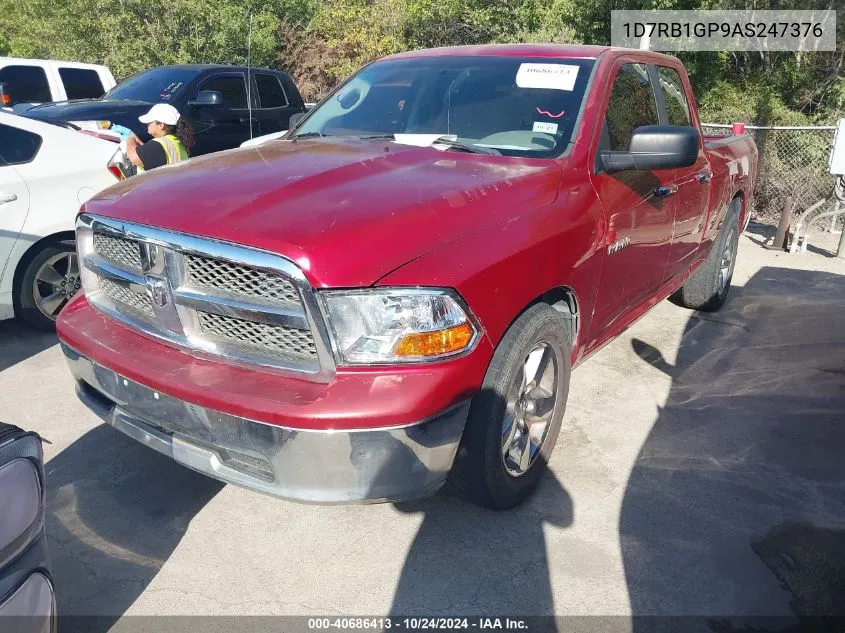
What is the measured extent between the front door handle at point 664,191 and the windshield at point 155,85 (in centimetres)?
646

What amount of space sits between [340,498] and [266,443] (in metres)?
0.30

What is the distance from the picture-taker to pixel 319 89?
73.7 feet

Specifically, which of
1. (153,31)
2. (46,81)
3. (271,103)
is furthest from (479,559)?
(153,31)

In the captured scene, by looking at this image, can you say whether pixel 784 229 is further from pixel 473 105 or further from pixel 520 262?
pixel 520 262

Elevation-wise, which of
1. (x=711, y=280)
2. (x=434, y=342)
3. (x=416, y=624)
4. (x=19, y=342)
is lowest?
(x=711, y=280)

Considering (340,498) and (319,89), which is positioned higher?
(340,498)

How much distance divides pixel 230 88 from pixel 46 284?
5172 mm

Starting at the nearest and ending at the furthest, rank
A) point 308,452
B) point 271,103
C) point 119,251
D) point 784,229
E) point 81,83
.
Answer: point 308,452
point 119,251
point 784,229
point 271,103
point 81,83

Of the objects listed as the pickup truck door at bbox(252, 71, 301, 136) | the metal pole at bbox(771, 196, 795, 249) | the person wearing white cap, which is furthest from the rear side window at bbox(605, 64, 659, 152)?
the pickup truck door at bbox(252, 71, 301, 136)

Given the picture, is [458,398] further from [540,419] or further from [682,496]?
[682,496]

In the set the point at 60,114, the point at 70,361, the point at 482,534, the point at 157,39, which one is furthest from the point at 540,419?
the point at 157,39

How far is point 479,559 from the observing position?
8.98 feet

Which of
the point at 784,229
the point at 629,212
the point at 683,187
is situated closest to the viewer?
the point at 629,212

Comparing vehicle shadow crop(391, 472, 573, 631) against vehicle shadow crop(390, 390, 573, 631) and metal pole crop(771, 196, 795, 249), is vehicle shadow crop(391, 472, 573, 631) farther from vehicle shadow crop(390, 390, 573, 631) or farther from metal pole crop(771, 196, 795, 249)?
metal pole crop(771, 196, 795, 249)
